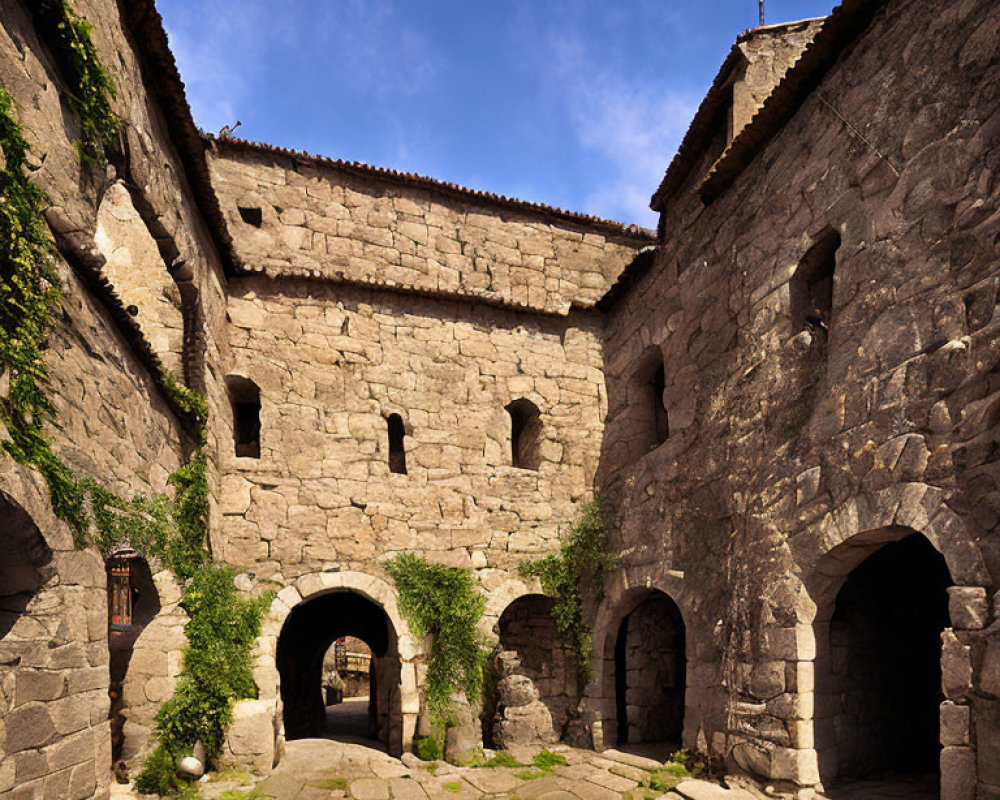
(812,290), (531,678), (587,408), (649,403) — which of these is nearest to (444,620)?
(531,678)

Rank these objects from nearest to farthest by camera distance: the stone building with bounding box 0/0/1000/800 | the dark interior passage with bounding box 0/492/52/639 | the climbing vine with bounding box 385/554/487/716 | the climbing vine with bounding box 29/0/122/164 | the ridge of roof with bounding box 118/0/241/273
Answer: the dark interior passage with bounding box 0/492/52/639, the climbing vine with bounding box 29/0/122/164, the stone building with bounding box 0/0/1000/800, the ridge of roof with bounding box 118/0/241/273, the climbing vine with bounding box 385/554/487/716

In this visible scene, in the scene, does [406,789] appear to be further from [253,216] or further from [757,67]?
[757,67]

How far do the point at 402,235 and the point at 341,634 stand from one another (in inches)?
262

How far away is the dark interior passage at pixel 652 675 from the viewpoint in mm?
8398


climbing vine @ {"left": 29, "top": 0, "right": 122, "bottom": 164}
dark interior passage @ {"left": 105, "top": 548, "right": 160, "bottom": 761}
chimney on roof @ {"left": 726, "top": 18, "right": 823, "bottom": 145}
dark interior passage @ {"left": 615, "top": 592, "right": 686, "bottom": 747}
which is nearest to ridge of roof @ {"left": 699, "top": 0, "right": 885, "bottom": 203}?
chimney on roof @ {"left": 726, "top": 18, "right": 823, "bottom": 145}

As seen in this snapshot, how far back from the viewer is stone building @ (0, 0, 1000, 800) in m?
4.22

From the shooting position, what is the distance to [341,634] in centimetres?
1178

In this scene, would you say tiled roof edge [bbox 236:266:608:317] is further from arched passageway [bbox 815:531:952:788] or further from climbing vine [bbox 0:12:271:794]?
arched passageway [bbox 815:531:952:788]

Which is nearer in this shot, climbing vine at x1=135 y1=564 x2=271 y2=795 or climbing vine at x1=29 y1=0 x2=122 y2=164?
climbing vine at x1=29 y1=0 x2=122 y2=164

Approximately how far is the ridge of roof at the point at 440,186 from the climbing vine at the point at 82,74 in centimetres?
432

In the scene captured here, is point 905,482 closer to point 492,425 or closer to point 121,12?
point 492,425

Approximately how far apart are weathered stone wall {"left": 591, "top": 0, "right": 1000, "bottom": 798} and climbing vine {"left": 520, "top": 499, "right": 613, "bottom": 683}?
3.02 feet

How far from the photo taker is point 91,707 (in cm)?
412

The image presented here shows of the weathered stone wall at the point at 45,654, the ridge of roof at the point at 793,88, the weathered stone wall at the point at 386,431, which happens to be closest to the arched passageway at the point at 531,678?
the weathered stone wall at the point at 386,431
